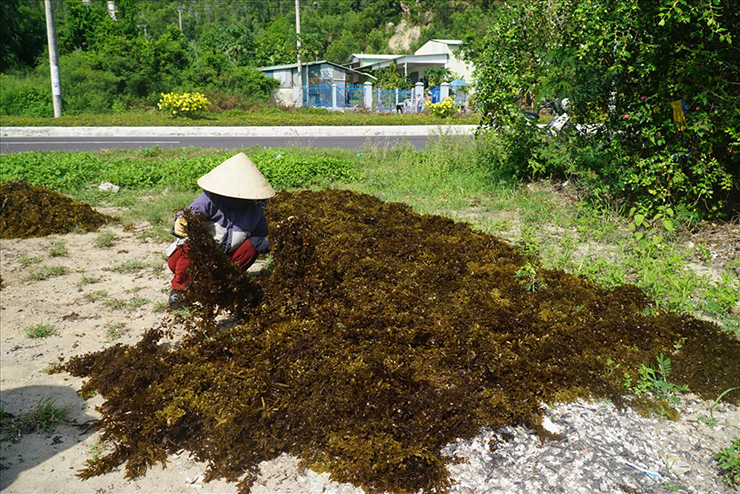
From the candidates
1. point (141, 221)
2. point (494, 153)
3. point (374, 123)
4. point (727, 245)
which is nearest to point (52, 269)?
point (141, 221)

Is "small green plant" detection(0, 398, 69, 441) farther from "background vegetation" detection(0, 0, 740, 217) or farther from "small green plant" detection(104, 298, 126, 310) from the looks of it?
"background vegetation" detection(0, 0, 740, 217)

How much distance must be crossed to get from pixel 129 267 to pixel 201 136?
503 inches

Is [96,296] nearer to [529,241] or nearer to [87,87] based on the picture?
[529,241]

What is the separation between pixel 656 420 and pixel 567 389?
44cm

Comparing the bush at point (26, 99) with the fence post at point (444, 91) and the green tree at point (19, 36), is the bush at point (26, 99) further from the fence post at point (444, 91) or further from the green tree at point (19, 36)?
the fence post at point (444, 91)

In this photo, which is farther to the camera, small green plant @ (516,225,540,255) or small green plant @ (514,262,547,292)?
small green plant @ (516,225,540,255)

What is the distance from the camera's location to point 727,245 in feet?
16.5

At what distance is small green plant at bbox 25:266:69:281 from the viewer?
4934mm

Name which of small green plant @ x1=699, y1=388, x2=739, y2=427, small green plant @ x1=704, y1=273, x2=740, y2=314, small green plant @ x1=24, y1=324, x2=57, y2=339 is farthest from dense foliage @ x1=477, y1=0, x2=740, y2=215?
small green plant @ x1=24, y1=324, x2=57, y2=339

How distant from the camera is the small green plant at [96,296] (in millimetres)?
4471

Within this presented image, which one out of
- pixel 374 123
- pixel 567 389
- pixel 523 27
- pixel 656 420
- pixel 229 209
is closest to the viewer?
pixel 656 420

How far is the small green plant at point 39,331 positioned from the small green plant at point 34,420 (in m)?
1.01

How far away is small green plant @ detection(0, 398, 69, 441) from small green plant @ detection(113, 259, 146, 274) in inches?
87.9

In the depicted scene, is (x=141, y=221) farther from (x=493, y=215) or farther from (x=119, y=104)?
(x=119, y=104)
